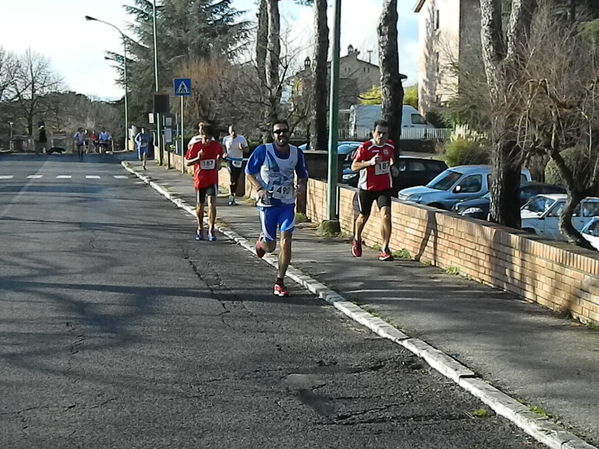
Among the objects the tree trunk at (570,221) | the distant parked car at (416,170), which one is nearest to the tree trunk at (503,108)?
the tree trunk at (570,221)

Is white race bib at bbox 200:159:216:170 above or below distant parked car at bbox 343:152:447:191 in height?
above

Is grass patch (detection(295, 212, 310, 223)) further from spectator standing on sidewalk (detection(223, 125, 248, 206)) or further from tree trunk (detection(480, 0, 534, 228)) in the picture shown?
tree trunk (detection(480, 0, 534, 228))

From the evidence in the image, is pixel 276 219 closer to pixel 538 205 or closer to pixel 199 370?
pixel 199 370

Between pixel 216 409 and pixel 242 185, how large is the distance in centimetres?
1790

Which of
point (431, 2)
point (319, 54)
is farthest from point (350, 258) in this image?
point (431, 2)

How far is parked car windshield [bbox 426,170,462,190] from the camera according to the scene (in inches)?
902

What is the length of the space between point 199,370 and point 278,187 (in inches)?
134

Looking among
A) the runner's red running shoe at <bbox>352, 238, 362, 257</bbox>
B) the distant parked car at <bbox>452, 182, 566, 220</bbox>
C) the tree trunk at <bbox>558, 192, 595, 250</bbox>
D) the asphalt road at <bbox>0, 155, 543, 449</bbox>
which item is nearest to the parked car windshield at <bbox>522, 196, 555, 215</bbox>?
the distant parked car at <bbox>452, 182, 566, 220</bbox>

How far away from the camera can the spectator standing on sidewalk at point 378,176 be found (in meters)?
12.1

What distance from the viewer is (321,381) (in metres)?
6.66

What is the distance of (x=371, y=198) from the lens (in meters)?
12.3

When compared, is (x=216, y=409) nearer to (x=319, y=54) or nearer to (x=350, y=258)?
(x=350, y=258)

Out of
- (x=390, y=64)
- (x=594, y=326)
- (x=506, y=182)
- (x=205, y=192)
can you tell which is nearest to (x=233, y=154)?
(x=390, y=64)

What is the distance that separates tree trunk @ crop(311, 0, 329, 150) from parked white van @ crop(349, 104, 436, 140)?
102ft
